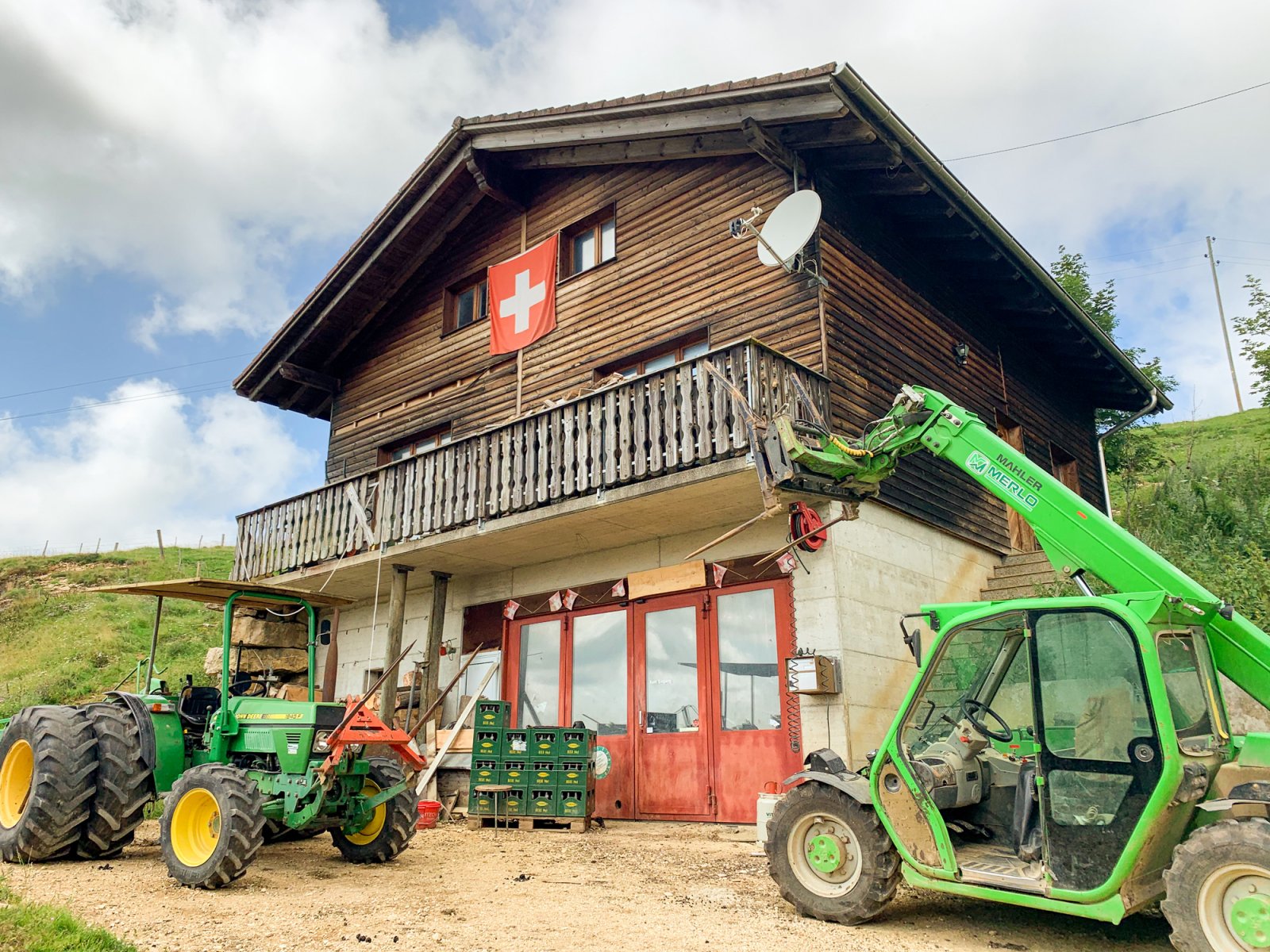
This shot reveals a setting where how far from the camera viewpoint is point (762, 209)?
1147 centimetres

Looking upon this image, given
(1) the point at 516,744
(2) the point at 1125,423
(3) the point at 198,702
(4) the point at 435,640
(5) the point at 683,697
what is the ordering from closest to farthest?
1. (3) the point at 198,702
2. (1) the point at 516,744
3. (5) the point at 683,697
4. (4) the point at 435,640
5. (2) the point at 1125,423

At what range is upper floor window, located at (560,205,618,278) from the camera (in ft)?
44.7

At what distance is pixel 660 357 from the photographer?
40.5 feet

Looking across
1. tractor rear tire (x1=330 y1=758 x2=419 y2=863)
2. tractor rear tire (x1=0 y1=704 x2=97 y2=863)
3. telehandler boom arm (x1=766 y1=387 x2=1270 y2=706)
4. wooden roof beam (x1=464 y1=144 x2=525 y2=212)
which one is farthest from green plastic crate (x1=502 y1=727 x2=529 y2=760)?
wooden roof beam (x1=464 y1=144 x2=525 y2=212)

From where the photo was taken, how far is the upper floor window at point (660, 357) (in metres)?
11.9

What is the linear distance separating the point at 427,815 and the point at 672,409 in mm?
5264

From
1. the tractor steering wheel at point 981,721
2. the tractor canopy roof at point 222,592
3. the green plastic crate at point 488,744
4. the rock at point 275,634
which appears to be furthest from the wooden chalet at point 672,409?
the tractor steering wheel at point 981,721

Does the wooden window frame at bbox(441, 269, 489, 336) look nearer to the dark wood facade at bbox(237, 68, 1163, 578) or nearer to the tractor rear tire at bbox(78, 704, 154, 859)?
the dark wood facade at bbox(237, 68, 1163, 578)

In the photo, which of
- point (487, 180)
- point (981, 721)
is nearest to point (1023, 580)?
point (981, 721)

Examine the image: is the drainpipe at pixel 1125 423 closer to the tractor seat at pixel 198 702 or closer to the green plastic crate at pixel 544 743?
the green plastic crate at pixel 544 743

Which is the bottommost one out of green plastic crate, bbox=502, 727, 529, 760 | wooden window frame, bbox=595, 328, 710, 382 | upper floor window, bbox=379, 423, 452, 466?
green plastic crate, bbox=502, 727, 529, 760

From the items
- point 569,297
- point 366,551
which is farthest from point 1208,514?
point 366,551

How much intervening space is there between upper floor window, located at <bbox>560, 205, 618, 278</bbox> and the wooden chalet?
→ 0.14 feet

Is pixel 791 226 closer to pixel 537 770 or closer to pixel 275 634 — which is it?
pixel 537 770
